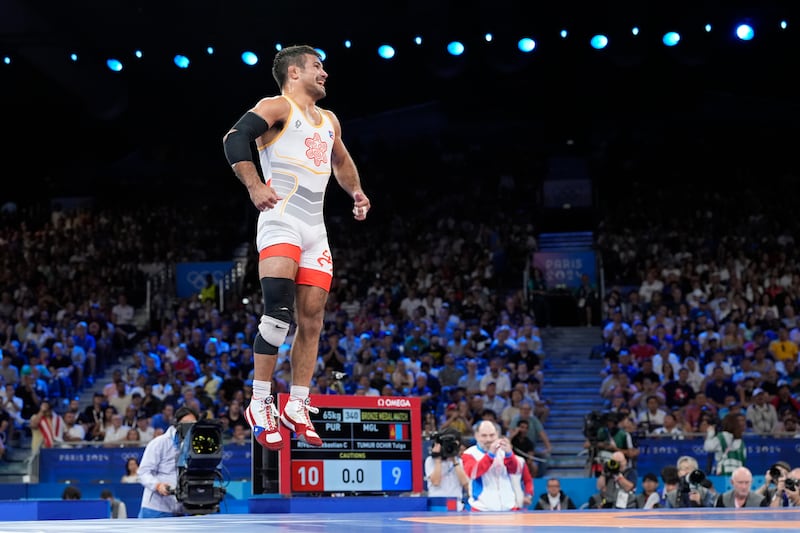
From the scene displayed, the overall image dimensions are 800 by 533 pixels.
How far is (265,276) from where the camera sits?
5.40 meters

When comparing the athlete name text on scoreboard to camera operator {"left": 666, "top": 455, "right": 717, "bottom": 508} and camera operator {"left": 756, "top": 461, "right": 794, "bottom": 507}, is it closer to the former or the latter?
camera operator {"left": 666, "top": 455, "right": 717, "bottom": 508}

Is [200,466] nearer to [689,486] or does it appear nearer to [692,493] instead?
[692,493]

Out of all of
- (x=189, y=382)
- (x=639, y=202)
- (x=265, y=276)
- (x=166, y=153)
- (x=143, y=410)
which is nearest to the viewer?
(x=265, y=276)

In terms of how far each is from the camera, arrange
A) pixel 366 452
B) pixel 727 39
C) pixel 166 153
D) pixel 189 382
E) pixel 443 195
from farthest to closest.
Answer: pixel 166 153
pixel 443 195
pixel 727 39
pixel 189 382
pixel 366 452

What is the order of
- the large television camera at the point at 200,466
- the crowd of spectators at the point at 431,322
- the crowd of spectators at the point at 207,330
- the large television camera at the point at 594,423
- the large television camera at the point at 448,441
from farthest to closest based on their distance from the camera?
1. the crowd of spectators at the point at 207,330
2. the crowd of spectators at the point at 431,322
3. the large television camera at the point at 594,423
4. the large television camera at the point at 448,441
5. the large television camera at the point at 200,466

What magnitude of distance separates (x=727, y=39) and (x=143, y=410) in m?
11.7

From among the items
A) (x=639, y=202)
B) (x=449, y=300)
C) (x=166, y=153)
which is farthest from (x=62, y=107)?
(x=639, y=202)

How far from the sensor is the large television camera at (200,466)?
8.04 m

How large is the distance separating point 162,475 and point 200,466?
1.52m

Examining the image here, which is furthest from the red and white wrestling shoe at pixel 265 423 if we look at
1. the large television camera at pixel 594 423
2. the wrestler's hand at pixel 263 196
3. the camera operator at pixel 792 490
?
the large television camera at pixel 594 423

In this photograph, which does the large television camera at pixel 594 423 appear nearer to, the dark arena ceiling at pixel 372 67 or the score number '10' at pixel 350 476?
the score number '10' at pixel 350 476

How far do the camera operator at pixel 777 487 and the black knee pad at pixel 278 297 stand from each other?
540 cm

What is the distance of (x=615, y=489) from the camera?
1062cm

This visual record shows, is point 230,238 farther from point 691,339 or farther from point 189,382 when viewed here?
point 691,339
